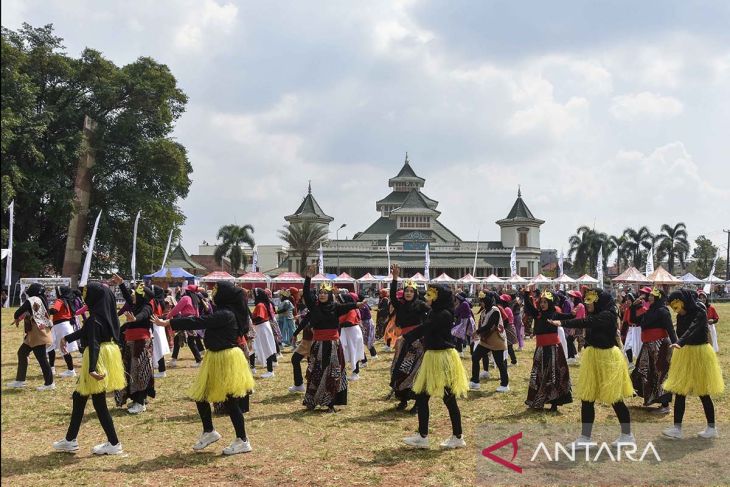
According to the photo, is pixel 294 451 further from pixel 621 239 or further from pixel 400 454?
pixel 621 239

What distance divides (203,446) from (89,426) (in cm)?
230

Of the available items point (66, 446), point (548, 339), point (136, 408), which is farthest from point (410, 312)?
point (66, 446)

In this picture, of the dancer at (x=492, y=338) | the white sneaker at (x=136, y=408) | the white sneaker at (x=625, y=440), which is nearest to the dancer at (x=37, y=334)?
the white sneaker at (x=136, y=408)

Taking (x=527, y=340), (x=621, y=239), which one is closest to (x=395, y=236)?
(x=621, y=239)

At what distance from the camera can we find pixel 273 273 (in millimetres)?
78438

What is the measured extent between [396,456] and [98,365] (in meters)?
3.38

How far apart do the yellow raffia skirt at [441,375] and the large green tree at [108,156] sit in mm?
28416

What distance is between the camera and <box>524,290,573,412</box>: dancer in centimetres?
938

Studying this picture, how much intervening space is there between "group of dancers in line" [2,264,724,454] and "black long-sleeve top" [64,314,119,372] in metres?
0.01

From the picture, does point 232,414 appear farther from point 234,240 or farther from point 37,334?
point 234,240

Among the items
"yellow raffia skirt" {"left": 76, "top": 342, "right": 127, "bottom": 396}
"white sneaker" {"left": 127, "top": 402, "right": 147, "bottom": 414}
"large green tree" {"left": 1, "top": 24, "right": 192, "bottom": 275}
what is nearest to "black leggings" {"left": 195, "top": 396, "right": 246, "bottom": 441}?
"yellow raffia skirt" {"left": 76, "top": 342, "right": 127, "bottom": 396}

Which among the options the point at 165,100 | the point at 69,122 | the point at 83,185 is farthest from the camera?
the point at 165,100

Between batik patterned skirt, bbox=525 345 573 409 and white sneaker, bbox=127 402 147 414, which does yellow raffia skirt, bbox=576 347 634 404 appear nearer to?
batik patterned skirt, bbox=525 345 573 409

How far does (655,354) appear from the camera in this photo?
9.38 m
